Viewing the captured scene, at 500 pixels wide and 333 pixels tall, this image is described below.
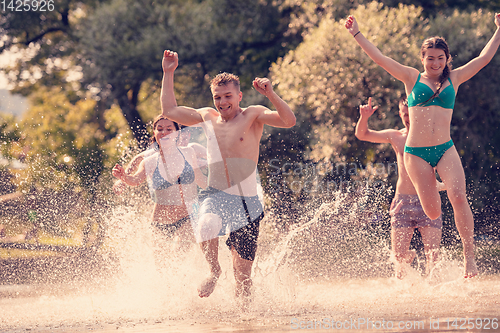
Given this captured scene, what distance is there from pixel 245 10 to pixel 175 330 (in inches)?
461

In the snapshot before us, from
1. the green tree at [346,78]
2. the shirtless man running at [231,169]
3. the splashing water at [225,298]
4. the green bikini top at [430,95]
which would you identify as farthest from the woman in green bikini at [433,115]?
the green tree at [346,78]

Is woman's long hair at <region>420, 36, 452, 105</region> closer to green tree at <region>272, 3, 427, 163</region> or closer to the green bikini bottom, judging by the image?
the green bikini bottom

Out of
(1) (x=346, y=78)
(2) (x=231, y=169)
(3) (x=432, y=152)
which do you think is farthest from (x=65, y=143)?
(3) (x=432, y=152)

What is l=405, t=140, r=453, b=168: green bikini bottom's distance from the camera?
4.67 m

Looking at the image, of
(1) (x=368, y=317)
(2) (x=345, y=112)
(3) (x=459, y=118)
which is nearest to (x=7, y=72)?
(2) (x=345, y=112)

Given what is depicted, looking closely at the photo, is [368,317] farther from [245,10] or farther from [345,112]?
[245,10]

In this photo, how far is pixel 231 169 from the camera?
4820 millimetres

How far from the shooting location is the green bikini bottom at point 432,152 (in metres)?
4.67

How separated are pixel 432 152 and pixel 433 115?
29 centimetres

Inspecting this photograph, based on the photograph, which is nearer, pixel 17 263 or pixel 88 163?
pixel 17 263

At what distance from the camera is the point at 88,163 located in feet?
54.6

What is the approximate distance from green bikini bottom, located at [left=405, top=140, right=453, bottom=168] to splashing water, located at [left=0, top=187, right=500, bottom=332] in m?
1.06

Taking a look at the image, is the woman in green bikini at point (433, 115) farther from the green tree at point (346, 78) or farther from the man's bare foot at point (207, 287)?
the green tree at point (346, 78)

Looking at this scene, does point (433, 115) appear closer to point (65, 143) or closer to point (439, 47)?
point (439, 47)
